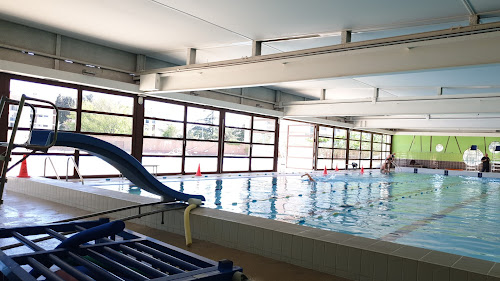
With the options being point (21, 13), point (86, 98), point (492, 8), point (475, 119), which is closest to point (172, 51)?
point (86, 98)

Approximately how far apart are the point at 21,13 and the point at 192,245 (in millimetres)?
6453

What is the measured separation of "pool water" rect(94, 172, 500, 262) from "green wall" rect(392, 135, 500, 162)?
15885mm

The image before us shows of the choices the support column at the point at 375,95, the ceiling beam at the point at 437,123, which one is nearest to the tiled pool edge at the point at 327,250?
the support column at the point at 375,95

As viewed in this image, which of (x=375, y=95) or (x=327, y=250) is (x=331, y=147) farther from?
(x=327, y=250)

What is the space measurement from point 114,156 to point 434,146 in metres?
28.9

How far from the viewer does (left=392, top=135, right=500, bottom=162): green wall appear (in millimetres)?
26531

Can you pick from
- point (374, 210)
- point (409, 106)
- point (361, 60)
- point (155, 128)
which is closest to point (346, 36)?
point (361, 60)

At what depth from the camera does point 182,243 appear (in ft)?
14.4

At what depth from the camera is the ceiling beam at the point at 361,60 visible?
19.4ft

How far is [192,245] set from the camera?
4.32 meters

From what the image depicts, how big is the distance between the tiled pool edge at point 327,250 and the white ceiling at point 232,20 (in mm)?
3508

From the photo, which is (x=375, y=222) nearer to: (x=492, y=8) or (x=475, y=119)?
(x=492, y=8)

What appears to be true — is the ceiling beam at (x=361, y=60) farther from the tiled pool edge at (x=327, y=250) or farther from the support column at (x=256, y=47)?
the tiled pool edge at (x=327, y=250)

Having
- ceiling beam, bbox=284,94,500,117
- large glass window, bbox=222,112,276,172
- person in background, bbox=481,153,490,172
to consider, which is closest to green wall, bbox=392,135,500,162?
person in background, bbox=481,153,490,172
